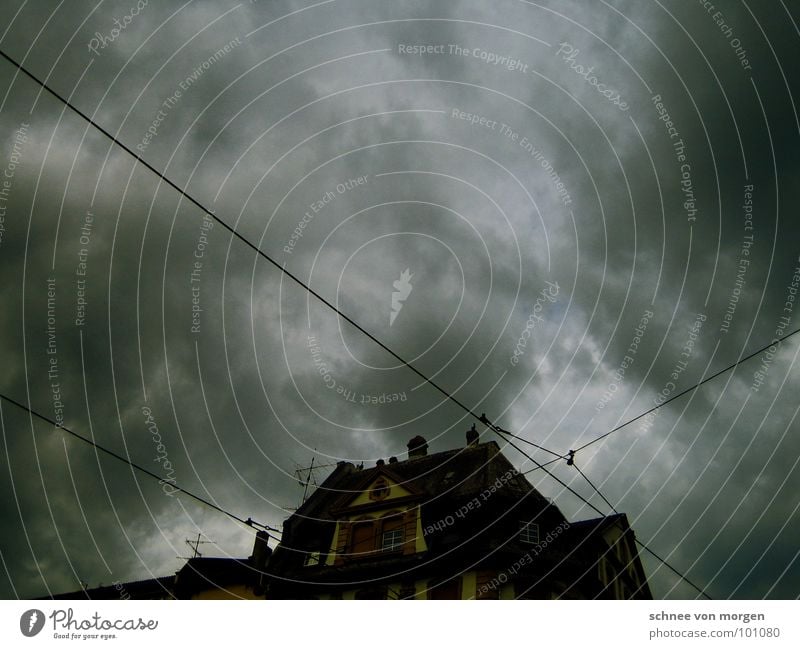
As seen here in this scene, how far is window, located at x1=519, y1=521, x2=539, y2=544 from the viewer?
1495 cm

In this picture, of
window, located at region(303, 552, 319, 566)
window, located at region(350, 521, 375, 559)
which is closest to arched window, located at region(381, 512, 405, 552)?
window, located at region(350, 521, 375, 559)

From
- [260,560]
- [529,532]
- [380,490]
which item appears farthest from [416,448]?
[529,532]

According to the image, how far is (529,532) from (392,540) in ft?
12.4

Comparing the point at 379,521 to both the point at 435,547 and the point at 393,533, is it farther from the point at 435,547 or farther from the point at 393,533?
the point at 435,547

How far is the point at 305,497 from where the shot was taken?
21.3 meters

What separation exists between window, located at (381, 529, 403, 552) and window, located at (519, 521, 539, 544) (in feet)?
10.9

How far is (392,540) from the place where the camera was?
16812 millimetres

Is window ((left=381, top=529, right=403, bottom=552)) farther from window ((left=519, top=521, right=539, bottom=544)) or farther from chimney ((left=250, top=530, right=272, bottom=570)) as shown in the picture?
chimney ((left=250, top=530, right=272, bottom=570))

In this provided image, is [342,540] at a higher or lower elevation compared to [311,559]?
higher
